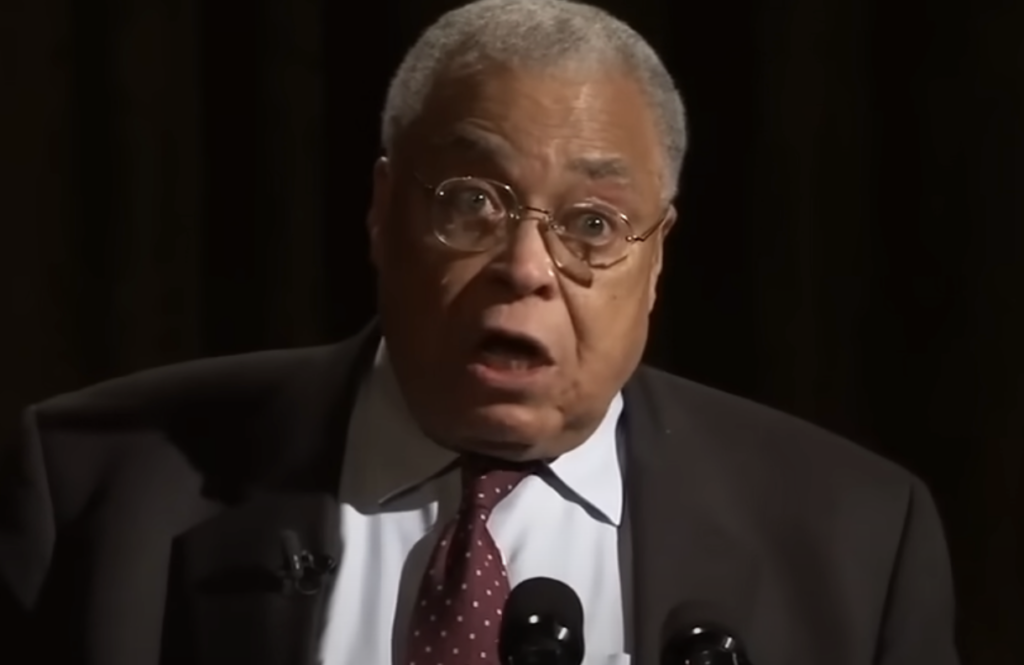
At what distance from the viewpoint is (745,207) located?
1540 millimetres

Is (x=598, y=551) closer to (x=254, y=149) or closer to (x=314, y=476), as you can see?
(x=314, y=476)

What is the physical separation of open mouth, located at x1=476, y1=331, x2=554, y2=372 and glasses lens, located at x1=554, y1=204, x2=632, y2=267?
86mm

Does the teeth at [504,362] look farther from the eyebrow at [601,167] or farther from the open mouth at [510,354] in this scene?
the eyebrow at [601,167]

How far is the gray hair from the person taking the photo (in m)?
1.25

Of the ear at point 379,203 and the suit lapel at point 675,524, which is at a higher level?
the ear at point 379,203

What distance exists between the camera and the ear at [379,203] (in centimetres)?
133

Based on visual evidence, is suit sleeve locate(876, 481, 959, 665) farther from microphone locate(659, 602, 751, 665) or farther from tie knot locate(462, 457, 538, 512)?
tie knot locate(462, 457, 538, 512)

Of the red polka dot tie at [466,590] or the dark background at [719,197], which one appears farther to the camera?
the dark background at [719,197]

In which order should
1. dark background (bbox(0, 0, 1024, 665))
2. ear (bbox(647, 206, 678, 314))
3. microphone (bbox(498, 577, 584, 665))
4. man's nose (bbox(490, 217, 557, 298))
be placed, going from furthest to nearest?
dark background (bbox(0, 0, 1024, 665))
ear (bbox(647, 206, 678, 314))
man's nose (bbox(490, 217, 557, 298))
microphone (bbox(498, 577, 584, 665))

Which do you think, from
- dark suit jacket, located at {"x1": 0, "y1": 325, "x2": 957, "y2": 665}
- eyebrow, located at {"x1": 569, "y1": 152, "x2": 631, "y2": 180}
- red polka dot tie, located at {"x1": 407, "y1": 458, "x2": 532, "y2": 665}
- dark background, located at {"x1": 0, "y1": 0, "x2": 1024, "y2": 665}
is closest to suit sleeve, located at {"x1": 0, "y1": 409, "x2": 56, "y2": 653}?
dark suit jacket, located at {"x1": 0, "y1": 325, "x2": 957, "y2": 665}

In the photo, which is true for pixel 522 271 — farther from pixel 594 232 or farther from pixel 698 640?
pixel 698 640

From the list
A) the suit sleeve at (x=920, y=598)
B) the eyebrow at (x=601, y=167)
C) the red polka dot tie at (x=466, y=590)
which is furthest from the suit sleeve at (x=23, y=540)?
the suit sleeve at (x=920, y=598)

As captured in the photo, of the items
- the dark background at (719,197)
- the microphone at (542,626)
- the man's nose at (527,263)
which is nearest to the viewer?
the microphone at (542,626)

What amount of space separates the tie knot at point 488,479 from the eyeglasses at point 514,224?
19cm
